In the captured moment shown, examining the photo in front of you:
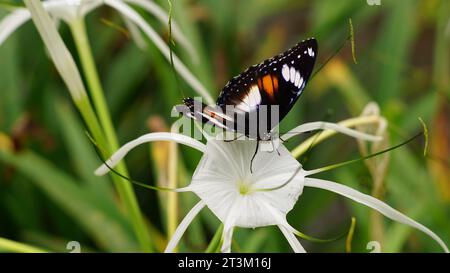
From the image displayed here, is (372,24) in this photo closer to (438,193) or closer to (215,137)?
(438,193)

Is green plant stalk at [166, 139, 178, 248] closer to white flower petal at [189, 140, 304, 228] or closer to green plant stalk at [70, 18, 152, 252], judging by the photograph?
green plant stalk at [70, 18, 152, 252]

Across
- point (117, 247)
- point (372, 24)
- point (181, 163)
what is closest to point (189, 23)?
point (181, 163)

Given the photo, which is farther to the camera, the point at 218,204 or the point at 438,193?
the point at 438,193

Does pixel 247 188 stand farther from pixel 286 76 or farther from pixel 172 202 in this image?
pixel 172 202

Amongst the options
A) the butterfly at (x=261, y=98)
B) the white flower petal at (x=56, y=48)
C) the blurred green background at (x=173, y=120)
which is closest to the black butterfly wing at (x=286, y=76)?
the butterfly at (x=261, y=98)

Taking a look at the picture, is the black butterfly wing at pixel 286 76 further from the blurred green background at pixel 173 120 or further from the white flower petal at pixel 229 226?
the blurred green background at pixel 173 120

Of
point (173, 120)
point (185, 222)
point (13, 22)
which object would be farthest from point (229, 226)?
point (173, 120)
